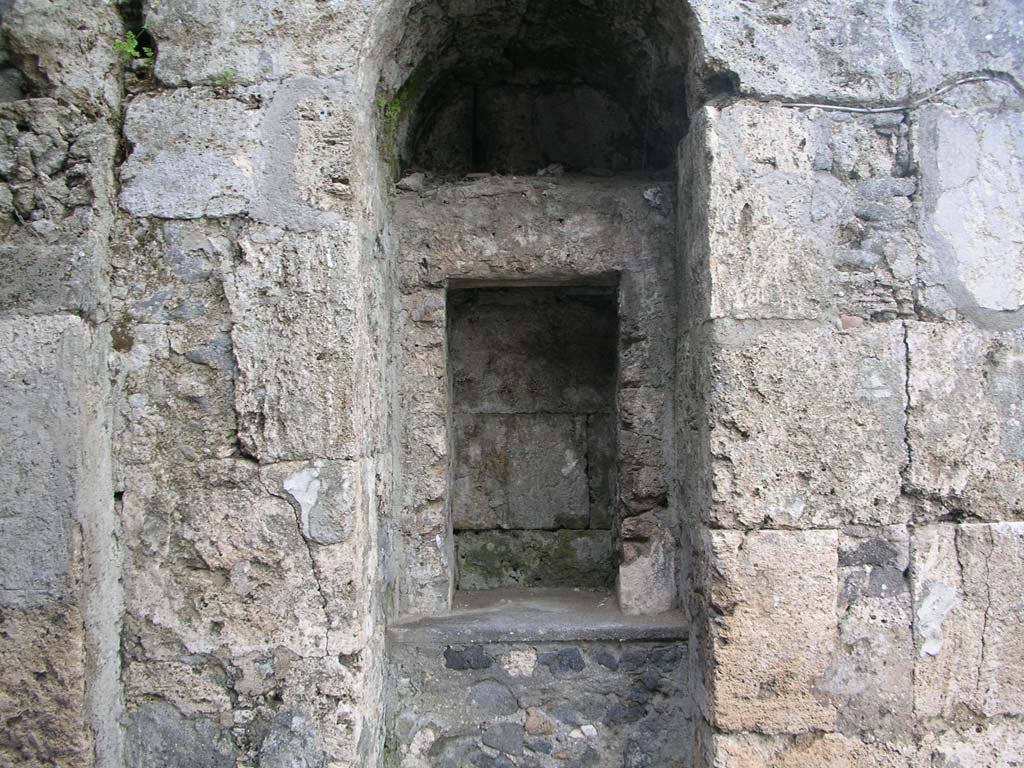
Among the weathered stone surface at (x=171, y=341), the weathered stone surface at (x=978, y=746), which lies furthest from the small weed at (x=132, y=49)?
the weathered stone surface at (x=978, y=746)

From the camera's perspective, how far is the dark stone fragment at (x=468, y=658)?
9.36 feet

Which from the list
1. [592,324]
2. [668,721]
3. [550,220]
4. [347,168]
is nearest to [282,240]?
[347,168]

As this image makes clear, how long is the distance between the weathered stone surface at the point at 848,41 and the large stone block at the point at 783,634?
1515mm

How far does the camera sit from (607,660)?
2855mm

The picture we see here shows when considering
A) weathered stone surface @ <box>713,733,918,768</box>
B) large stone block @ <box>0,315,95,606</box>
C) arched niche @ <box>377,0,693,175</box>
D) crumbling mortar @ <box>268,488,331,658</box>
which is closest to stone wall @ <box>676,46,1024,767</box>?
weathered stone surface @ <box>713,733,918,768</box>

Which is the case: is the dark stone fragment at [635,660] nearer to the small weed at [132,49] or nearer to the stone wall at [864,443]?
the stone wall at [864,443]

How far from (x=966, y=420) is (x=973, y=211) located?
0.69 metres

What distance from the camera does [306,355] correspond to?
2.42 m

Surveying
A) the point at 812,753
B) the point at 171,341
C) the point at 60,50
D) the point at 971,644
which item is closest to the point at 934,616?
the point at 971,644

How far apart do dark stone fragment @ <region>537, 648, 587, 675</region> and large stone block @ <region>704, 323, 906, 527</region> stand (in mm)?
839

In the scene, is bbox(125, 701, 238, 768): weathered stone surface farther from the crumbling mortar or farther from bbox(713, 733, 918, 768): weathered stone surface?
bbox(713, 733, 918, 768): weathered stone surface

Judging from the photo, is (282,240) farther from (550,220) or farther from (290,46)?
(550,220)

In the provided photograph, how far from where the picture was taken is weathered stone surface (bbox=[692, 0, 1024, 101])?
8.20 feet

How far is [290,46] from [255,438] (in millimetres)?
1297
